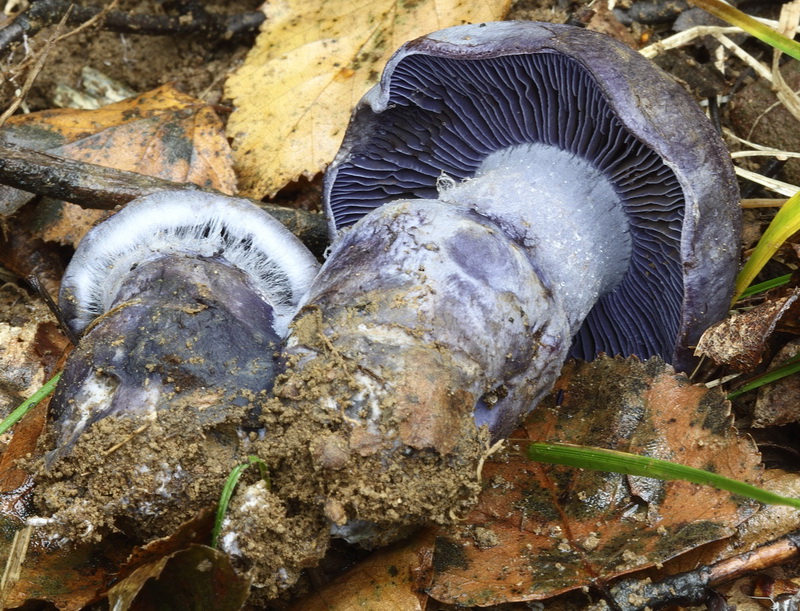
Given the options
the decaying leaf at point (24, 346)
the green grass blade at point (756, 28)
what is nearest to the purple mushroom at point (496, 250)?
the green grass blade at point (756, 28)

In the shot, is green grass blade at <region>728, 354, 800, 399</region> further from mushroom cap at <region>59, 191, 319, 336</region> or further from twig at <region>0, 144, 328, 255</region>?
twig at <region>0, 144, 328, 255</region>

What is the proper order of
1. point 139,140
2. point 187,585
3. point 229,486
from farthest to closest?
point 139,140 → point 229,486 → point 187,585

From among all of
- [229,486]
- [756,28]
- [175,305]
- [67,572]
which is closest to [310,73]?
[175,305]

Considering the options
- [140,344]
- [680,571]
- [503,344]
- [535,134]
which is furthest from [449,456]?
[535,134]

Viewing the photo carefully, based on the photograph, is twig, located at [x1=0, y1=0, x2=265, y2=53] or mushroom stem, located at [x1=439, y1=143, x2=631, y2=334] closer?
mushroom stem, located at [x1=439, y1=143, x2=631, y2=334]

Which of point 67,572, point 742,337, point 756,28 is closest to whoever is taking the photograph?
point 67,572

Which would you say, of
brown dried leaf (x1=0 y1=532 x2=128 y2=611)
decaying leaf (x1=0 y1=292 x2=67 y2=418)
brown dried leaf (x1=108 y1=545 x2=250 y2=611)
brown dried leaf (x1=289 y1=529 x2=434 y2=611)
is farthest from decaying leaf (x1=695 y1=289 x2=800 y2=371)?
decaying leaf (x1=0 y1=292 x2=67 y2=418)

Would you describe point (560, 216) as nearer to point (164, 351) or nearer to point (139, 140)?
point (164, 351)
